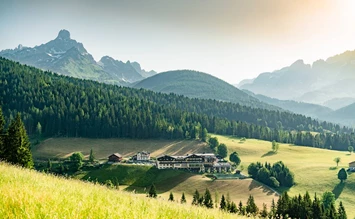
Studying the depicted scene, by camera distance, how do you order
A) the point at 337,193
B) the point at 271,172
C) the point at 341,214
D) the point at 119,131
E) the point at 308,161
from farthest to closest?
the point at 119,131
the point at 308,161
the point at 271,172
the point at 337,193
the point at 341,214

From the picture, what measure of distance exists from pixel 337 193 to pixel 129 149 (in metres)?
88.6

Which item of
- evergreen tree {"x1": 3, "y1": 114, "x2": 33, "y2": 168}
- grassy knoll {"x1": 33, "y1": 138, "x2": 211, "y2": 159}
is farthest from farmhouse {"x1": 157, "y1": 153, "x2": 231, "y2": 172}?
evergreen tree {"x1": 3, "y1": 114, "x2": 33, "y2": 168}

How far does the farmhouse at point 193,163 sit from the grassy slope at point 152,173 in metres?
5.95

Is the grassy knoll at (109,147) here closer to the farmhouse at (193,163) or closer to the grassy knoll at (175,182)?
the farmhouse at (193,163)

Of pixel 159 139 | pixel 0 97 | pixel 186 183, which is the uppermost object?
pixel 0 97

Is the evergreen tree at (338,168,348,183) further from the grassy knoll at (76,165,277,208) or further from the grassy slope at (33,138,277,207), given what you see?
the grassy slope at (33,138,277,207)

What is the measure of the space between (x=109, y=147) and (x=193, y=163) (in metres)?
48.6

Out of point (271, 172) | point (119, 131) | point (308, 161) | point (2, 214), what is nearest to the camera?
point (2, 214)

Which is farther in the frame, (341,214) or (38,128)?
(38,128)

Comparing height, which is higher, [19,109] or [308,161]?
[19,109]

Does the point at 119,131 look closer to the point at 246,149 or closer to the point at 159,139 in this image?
the point at 159,139

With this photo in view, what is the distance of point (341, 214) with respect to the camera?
60531 millimetres

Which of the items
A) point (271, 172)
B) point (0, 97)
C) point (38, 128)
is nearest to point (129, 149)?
point (38, 128)

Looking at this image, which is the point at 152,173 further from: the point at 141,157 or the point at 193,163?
the point at 141,157
